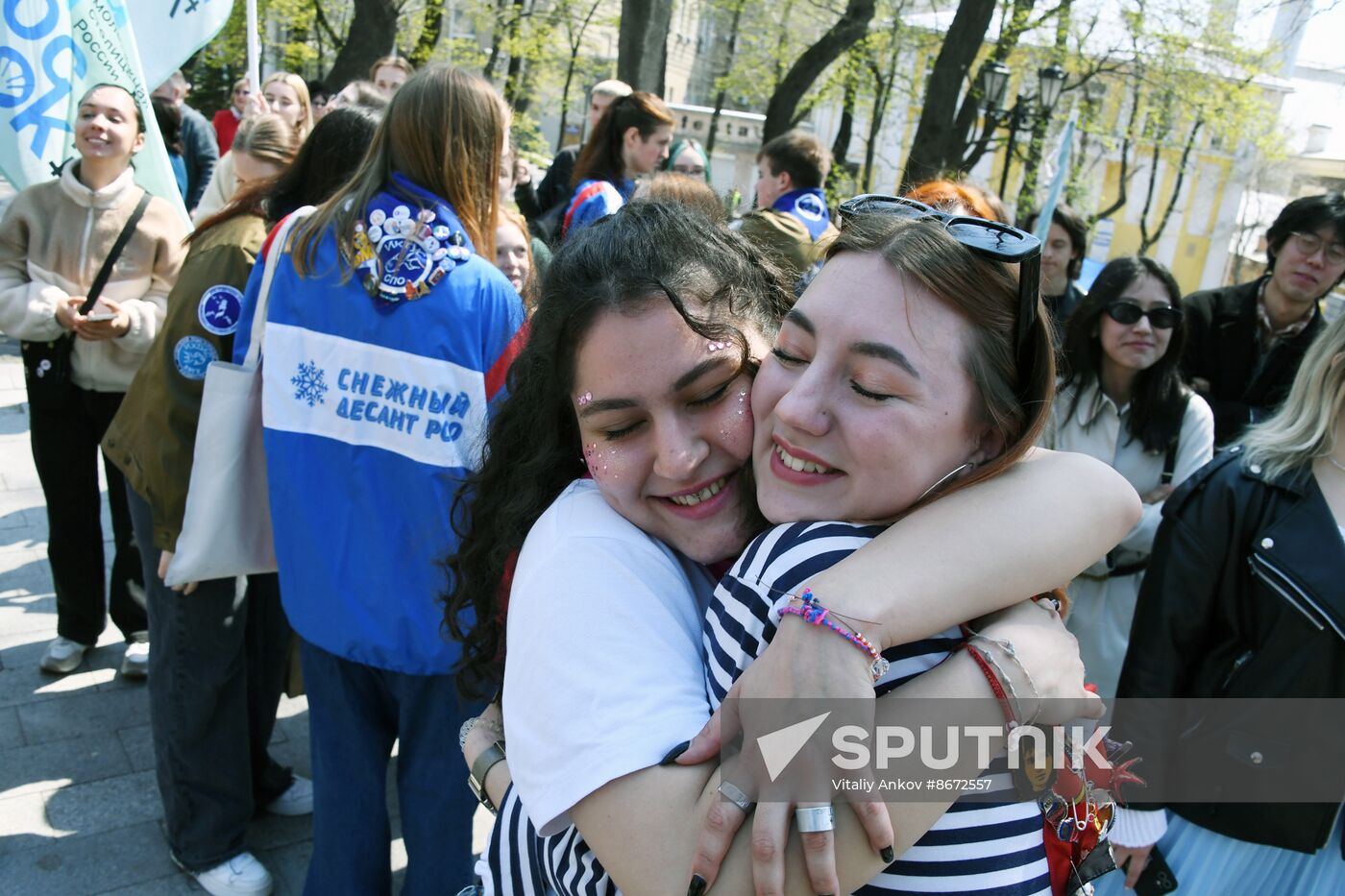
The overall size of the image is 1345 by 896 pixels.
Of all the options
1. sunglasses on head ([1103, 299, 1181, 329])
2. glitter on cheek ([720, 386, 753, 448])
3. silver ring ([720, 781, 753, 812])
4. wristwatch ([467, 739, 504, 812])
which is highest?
glitter on cheek ([720, 386, 753, 448])

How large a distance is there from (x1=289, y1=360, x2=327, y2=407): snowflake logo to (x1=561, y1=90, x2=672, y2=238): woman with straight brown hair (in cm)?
283

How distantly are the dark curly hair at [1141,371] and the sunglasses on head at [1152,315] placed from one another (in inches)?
1.6

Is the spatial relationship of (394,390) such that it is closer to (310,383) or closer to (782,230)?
(310,383)

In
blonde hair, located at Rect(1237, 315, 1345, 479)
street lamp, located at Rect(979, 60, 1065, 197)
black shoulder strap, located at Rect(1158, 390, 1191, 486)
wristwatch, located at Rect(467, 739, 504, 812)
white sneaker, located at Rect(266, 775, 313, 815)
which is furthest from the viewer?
street lamp, located at Rect(979, 60, 1065, 197)

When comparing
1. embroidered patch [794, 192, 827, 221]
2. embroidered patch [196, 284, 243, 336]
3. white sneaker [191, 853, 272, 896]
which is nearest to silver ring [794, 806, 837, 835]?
embroidered patch [196, 284, 243, 336]

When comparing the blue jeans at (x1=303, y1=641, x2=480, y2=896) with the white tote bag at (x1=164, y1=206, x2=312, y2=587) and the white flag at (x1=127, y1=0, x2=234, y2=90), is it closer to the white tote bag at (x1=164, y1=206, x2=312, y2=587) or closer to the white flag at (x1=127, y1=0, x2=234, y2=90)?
the white tote bag at (x1=164, y1=206, x2=312, y2=587)

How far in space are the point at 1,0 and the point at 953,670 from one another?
4.73 metres

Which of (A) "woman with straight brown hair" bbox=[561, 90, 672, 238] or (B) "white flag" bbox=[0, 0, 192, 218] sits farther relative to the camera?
(A) "woman with straight brown hair" bbox=[561, 90, 672, 238]

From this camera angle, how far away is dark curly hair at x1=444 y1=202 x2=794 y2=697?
1.51 m

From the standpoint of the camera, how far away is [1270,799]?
242 centimetres

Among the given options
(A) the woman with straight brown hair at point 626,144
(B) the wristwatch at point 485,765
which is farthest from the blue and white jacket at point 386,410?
(A) the woman with straight brown hair at point 626,144

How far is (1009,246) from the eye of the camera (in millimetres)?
1258

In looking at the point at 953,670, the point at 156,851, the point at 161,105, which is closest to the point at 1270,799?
the point at 953,670

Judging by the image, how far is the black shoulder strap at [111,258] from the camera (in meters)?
3.91
